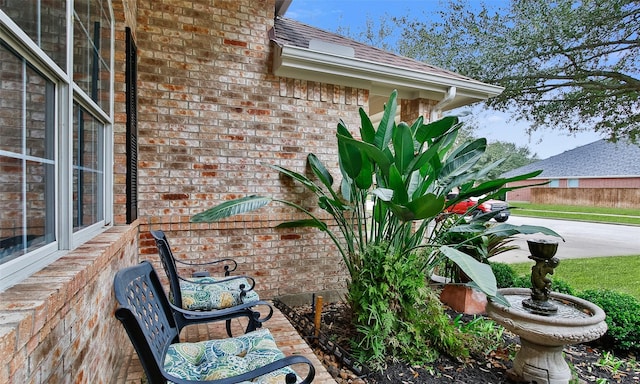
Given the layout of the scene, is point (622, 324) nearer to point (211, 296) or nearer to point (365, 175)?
point (365, 175)

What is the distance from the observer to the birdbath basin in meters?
2.67

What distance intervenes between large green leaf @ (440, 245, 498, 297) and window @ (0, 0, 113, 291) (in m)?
2.34

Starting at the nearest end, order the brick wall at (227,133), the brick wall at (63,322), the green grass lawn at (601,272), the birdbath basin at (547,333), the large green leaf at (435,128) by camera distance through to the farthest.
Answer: the brick wall at (63,322), the birdbath basin at (547,333), the large green leaf at (435,128), the brick wall at (227,133), the green grass lawn at (601,272)

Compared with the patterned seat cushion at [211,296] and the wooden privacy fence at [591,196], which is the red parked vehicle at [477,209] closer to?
the patterned seat cushion at [211,296]

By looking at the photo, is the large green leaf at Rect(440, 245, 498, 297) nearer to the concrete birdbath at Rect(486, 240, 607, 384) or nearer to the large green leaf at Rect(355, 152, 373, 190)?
the concrete birdbath at Rect(486, 240, 607, 384)

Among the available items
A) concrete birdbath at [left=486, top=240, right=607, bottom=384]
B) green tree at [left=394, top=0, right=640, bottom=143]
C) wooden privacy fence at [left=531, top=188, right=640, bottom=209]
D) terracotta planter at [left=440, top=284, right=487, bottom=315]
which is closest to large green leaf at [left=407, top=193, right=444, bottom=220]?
concrete birdbath at [left=486, top=240, right=607, bottom=384]

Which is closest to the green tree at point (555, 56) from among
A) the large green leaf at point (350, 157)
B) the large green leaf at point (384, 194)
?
the large green leaf at point (350, 157)

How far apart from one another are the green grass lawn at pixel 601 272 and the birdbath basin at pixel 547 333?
2.94 m

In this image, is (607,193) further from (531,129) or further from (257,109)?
(257,109)

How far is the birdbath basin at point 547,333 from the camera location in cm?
267

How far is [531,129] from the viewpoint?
9.08m

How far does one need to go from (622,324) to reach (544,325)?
1.70 m

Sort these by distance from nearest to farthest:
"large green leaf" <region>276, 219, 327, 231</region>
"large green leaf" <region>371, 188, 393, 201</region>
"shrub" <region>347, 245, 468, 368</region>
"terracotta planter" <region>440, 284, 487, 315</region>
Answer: "large green leaf" <region>371, 188, 393, 201</region> < "shrub" <region>347, 245, 468, 368</region> < "large green leaf" <region>276, 219, 327, 231</region> < "terracotta planter" <region>440, 284, 487, 315</region>

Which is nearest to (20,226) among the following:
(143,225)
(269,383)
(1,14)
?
(1,14)
